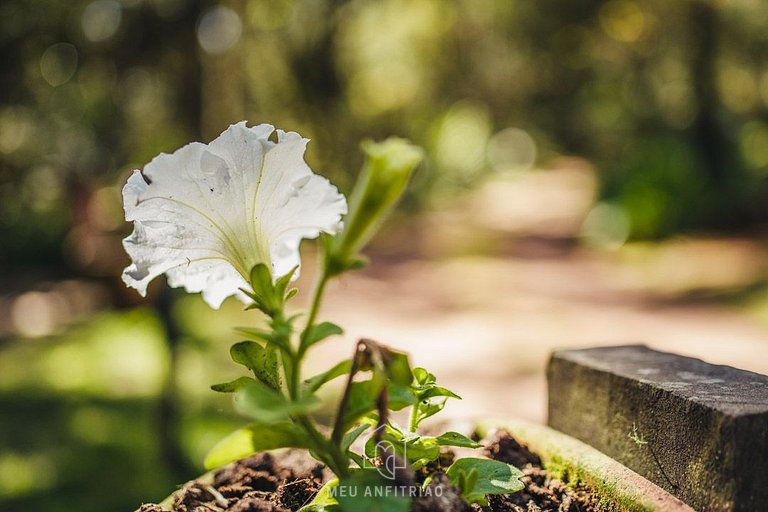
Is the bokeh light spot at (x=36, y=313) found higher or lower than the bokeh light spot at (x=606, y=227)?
lower

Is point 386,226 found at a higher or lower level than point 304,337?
higher

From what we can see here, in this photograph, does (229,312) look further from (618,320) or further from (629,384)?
(629,384)

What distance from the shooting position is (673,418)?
131 cm

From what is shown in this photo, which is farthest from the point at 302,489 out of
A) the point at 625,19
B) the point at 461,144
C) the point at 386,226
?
the point at 461,144

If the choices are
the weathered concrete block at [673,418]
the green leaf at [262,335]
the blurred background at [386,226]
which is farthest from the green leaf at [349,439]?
the blurred background at [386,226]

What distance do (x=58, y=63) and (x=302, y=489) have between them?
1104 centimetres

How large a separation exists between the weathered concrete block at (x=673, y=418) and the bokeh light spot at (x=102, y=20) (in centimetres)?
1075

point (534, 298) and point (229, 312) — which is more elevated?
point (534, 298)

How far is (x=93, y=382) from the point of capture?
537 cm

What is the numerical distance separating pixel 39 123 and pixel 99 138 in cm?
123

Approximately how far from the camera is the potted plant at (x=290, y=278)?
3.41ft

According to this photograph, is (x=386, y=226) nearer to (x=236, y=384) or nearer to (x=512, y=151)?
(x=512, y=151)

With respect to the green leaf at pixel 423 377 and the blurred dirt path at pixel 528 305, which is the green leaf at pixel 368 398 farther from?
the blurred dirt path at pixel 528 305

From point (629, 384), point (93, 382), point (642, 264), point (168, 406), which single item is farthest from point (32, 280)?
point (629, 384)
